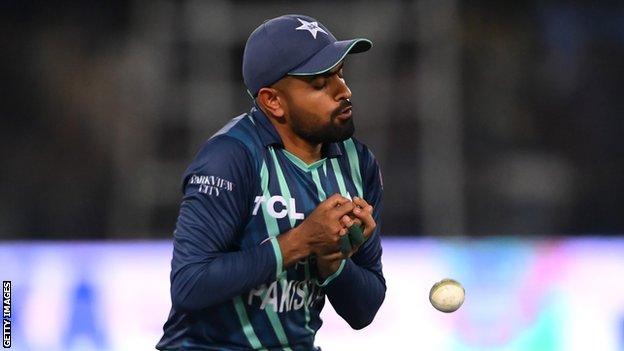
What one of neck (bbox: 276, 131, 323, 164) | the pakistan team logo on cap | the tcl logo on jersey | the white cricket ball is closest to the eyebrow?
the pakistan team logo on cap

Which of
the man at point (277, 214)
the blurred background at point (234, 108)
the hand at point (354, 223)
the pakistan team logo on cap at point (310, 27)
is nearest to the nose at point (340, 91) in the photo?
the man at point (277, 214)

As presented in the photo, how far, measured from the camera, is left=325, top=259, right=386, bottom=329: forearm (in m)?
3.79

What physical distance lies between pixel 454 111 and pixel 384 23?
0.76 metres

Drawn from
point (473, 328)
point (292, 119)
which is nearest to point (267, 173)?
point (292, 119)

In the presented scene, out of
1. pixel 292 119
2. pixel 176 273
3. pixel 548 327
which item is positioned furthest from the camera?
pixel 548 327

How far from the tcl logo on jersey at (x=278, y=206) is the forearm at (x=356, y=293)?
0.21 metres

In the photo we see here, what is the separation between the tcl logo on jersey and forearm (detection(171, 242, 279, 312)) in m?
0.13

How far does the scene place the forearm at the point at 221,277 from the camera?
3.50m

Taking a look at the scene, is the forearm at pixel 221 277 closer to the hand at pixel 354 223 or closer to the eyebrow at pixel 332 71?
the hand at pixel 354 223

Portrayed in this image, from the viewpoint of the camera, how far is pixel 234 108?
903 centimetres

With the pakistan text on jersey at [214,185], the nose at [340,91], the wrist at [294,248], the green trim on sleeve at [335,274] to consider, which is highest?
the nose at [340,91]

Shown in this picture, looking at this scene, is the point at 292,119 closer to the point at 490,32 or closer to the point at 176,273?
the point at 176,273

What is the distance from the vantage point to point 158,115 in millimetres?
8961

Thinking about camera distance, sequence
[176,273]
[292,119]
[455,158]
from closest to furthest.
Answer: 1. [176,273]
2. [292,119]
3. [455,158]
